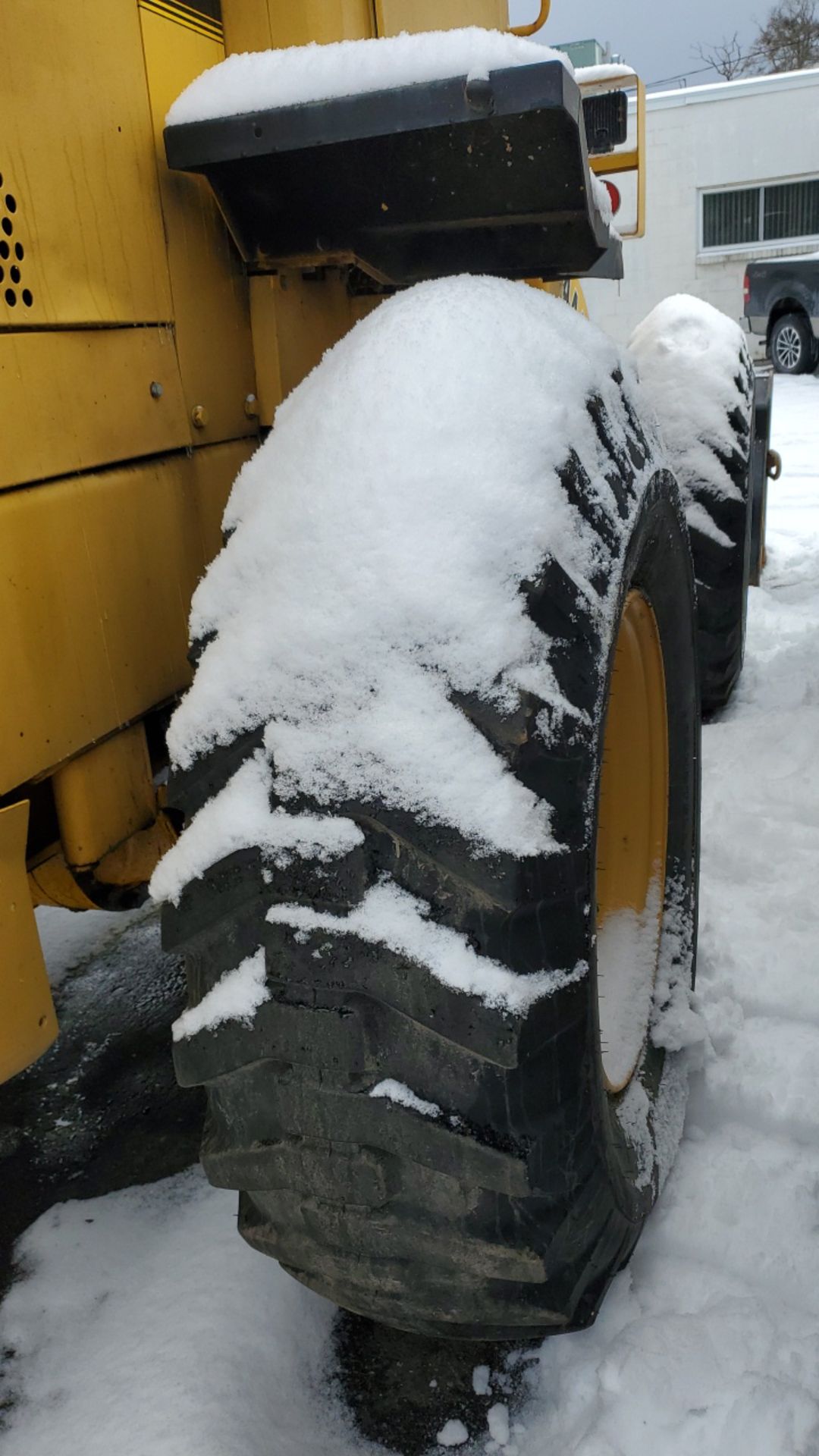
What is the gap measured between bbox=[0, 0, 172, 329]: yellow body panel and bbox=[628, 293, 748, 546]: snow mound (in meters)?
2.01

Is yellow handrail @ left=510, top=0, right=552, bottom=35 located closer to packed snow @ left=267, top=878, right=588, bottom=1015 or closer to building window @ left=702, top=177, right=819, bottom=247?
packed snow @ left=267, top=878, right=588, bottom=1015

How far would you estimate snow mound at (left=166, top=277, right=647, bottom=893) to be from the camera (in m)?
1.25

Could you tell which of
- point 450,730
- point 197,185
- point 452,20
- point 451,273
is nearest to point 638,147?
point 452,20

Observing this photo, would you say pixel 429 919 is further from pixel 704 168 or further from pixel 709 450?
pixel 704 168

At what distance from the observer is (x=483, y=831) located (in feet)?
3.99

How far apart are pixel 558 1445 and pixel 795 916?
1420 millimetres

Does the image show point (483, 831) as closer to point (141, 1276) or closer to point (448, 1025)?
point (448, 1025)

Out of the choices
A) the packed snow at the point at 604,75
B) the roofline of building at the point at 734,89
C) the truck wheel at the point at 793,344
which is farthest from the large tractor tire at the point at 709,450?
the roofline of building at the point at 734,89

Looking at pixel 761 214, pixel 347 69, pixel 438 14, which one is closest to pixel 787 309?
pixel 761 214

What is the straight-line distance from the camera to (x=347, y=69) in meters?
1.59

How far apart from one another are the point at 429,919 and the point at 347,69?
115cm

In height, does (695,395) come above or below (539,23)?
below

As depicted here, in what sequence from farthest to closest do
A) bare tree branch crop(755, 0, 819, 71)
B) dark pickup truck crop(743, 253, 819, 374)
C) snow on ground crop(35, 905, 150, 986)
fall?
bare tree branch crop(755, 0, 819, 71) < dark pickup truck crop(743, 253, 819, 374) < snow on ground crop(35, 905, 150, 986)

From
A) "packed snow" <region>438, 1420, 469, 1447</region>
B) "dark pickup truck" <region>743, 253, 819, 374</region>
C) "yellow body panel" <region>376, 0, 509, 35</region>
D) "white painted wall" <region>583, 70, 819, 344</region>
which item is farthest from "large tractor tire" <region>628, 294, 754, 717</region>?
"white painted wall" <region>583, 70, 819, 344</region>
